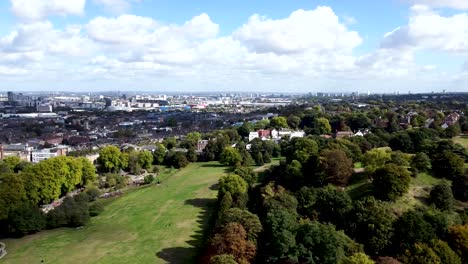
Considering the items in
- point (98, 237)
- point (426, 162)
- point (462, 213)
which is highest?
point (426, 162)

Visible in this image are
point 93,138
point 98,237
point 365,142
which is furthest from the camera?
point 93,138

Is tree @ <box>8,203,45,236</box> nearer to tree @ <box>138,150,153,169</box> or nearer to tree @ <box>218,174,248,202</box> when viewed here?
tree @ <box>218,174,248,202</box>

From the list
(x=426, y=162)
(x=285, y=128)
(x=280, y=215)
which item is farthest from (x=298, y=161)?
(x=285, y=128)

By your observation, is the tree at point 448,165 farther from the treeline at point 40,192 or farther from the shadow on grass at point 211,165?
the treeline at point 40,192

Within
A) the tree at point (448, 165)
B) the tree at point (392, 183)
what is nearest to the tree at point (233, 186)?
the tree at point (392, 183)

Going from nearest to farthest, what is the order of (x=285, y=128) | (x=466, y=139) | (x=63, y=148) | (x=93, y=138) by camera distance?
(x=466, y=139) → (x=63, y=148) → (x=285, y=128) → (x=93, y=138)

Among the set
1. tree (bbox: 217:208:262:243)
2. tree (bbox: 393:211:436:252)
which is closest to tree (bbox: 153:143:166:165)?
tree (bbox: 217:208:262:243)

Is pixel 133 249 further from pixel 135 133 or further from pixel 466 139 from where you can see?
pixel 135 133

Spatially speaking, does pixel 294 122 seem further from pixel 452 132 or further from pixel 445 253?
pixel 445 253
